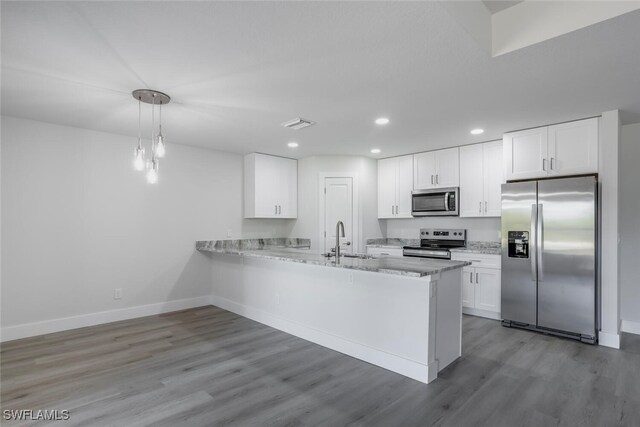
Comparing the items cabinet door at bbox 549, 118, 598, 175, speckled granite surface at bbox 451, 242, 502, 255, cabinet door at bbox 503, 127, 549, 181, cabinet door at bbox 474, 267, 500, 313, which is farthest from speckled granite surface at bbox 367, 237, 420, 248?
cabinet door at bbox 549, 118, 598, 175

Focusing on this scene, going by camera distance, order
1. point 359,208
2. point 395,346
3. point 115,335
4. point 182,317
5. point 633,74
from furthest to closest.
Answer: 1. point 359,208
2. point 182,317
3. point 115,335
4. point 395,346
5. point 633,74

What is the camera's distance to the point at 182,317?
4508 mm

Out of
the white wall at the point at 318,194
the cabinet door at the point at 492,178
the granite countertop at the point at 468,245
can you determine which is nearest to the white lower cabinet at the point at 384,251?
the granite countertop at the point at 468,245

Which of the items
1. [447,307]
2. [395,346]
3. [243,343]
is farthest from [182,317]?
[447,307]

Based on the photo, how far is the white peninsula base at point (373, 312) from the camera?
269 centimetres

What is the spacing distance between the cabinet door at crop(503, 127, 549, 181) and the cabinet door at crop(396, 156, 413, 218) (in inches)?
61.1

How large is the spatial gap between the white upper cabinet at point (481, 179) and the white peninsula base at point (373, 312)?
6.49 feet

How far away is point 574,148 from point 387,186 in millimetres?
2685

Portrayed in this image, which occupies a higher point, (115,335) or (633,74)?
(633,74)

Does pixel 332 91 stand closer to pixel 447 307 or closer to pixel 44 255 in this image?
pixel 447 307

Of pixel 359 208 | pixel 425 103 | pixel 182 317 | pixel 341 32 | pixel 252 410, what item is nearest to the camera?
pixel 341 32

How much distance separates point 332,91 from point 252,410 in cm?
255

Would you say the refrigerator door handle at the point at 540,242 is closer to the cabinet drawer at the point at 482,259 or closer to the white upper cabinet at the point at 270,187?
the cabinet drawer at the point at 482,259

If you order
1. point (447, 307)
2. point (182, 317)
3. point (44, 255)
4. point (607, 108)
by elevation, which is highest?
point (607, 108)
